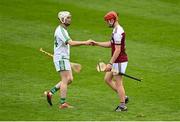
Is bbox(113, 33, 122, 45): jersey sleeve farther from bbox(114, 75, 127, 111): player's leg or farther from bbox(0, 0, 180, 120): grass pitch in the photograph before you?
bbox(0, 0, 180, 120): grass pitch

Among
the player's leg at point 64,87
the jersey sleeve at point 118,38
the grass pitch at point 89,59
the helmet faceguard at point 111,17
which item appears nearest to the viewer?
the jersey sleeve at point 118,38

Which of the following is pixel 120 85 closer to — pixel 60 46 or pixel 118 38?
pixel 118 38

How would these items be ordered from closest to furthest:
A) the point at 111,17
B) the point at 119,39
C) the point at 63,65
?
the point at 119,39
the point at 111,17
the point at 63,65

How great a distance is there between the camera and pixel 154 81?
1591cm

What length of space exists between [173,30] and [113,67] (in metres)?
8.57

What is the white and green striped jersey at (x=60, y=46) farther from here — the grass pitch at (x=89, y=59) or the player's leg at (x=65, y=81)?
the grass pitch at (x=89, y=59)

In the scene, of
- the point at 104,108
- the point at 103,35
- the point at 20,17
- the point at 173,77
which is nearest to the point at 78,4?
the point at 20,17

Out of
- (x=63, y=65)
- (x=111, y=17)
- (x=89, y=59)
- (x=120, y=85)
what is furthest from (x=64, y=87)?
(x=89, y=59)

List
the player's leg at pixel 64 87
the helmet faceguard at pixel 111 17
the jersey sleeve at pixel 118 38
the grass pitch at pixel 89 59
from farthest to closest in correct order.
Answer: the player's leg at pixel 64 87 < the grass pitch at pixel 89 59 < the helmet faceguard at pixel 111 17 < the jersey sleeve at pixel 118 38

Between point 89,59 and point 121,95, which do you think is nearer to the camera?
point 121,95

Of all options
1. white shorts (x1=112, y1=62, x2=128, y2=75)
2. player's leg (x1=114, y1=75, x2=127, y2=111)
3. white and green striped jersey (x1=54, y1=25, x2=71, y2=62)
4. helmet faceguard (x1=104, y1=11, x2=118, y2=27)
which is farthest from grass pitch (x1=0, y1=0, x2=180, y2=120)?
helmet faceguard (x1=104, y1=11, x2=118, y2=27)

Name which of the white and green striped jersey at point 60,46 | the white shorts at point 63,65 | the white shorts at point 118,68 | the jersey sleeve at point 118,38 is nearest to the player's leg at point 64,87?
the white shorts at point 63,65

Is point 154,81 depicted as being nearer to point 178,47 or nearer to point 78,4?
point 178,47

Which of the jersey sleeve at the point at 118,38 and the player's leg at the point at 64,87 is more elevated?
the jersey sleeve at the point at 118,38
